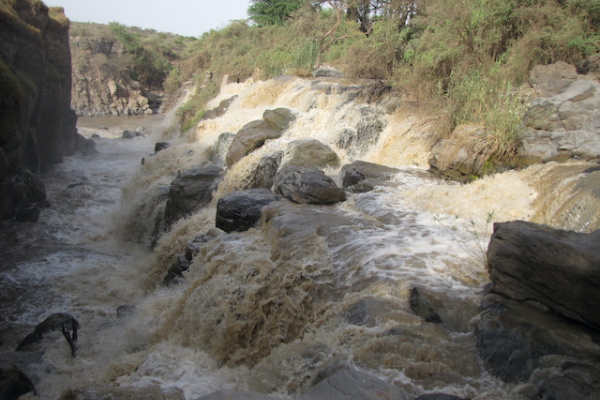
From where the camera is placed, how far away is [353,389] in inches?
107

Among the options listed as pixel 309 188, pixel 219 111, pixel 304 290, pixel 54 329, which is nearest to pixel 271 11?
pixel 219 111

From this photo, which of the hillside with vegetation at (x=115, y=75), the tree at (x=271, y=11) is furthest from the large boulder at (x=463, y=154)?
the hillside with vegetation at (x=115, y=75)

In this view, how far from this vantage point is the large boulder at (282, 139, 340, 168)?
8484 millimetres

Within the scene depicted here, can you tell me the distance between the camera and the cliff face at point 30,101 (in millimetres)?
8141

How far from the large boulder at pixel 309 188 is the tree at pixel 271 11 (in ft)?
68.7

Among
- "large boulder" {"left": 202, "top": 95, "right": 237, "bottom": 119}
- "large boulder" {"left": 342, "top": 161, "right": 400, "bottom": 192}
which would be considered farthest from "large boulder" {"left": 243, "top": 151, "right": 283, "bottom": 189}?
"large boulder" {"left": 202, "top": 95, "right": 237, "bottom": 119}

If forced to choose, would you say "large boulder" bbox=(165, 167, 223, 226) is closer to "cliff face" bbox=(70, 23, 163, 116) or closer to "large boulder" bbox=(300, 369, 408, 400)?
"large boulder" bbox=(300, 369, 408, 400)

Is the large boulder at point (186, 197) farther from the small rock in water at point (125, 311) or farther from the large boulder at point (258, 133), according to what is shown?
the small rock in water at point (125, 311)

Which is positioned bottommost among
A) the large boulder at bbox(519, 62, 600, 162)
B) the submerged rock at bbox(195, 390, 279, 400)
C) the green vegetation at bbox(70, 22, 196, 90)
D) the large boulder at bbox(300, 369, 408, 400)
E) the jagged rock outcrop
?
the large boulder at bbox(300, 369, 408, 400)

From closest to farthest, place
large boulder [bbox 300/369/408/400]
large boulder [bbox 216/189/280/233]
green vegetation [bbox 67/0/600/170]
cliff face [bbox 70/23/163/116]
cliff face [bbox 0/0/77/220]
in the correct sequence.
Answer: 1. large boulder [bbox 300/369/408/400]
2. large boulder [bbox 216/189/280/233]
3. green vegetation [bbox 67/0/600/170]
4. cliff face [bbox 0/0/77/220]
5. cliff face [bbox 70/23/163/116]

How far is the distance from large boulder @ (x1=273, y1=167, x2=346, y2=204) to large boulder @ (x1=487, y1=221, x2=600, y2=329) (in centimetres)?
304

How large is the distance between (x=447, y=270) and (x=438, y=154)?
146 inches

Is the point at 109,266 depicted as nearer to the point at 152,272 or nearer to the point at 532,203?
the point at 152,272

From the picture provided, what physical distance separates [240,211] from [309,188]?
1.12 m
